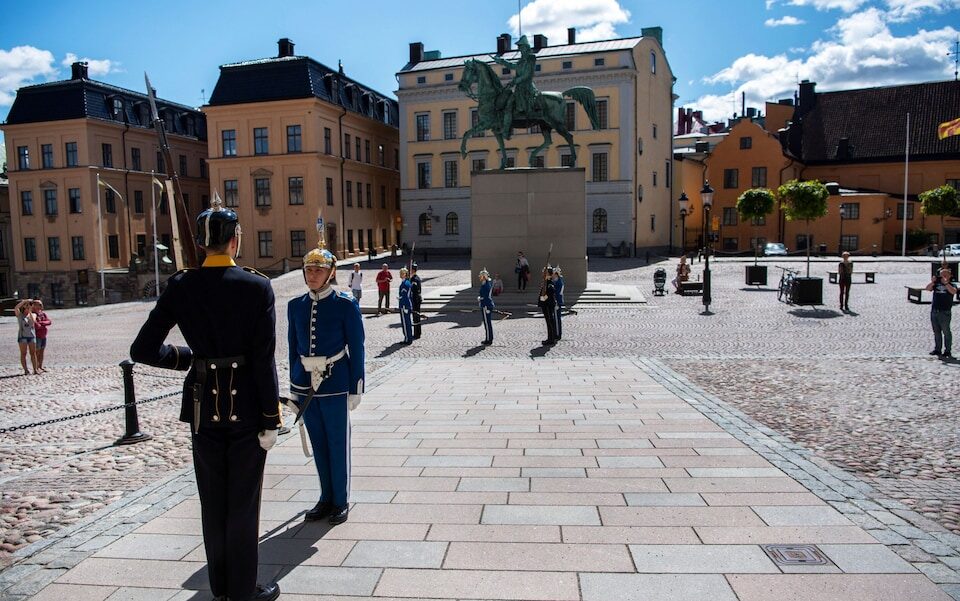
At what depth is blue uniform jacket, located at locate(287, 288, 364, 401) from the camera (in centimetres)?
525

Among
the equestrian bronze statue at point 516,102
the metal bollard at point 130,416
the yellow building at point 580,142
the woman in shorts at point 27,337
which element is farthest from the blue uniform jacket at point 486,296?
the yellow building at point 580,142

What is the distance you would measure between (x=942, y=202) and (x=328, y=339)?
51.3 meters

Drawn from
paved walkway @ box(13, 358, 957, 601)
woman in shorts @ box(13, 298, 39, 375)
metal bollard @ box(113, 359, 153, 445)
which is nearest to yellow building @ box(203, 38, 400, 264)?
woman in shorts @ box(13, 298, 39, 375)

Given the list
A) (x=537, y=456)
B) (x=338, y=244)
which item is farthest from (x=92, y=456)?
(x=338, y=244)

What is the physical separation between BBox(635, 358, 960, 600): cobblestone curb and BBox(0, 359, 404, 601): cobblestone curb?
17.4ft

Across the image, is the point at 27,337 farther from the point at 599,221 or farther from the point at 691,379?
the point at 599,221

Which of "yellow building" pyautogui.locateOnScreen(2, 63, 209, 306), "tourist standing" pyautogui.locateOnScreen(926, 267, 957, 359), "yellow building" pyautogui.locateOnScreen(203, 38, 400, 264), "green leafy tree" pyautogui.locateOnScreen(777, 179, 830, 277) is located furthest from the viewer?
"yellow building" pyautogui.locateOnScreen(2, 63, 209, 306)

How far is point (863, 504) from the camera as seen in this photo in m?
5.48

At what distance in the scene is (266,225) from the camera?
49.0 meters

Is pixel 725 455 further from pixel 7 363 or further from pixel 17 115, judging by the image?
pixel 17 115

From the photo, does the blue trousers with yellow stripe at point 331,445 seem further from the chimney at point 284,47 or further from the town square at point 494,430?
the chimney at point 284,47

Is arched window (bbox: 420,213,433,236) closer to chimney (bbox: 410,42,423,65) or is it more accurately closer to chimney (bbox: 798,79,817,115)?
chimney (bbox: 410,42,423,65)

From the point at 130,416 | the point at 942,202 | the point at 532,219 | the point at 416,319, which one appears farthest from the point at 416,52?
the point at 130,416

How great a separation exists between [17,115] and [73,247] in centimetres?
1099
